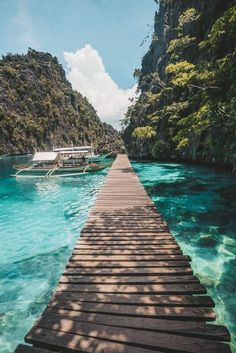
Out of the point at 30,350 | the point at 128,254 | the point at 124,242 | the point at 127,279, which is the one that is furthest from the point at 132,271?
the point at 30,350

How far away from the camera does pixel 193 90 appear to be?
26797mm

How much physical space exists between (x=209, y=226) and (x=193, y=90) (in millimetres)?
18850

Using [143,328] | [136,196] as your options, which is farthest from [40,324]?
[136,196]

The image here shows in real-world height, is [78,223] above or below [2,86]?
below

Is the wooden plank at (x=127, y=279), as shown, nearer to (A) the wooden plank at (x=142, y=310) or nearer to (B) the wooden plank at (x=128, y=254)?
(A) the wooden plank at (x=142, y=310)

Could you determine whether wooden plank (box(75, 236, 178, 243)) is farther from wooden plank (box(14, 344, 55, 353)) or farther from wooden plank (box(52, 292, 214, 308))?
wooden plank (box(14, 344, 55, 353))

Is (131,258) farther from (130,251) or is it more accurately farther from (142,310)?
(142,310)

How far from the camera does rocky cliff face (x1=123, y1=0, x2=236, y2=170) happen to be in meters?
14.4

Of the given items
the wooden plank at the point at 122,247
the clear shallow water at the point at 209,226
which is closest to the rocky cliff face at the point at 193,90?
the clear shallow water at the point at 209,226

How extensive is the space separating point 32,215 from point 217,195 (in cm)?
1228

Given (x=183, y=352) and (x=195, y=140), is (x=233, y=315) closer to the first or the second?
(x=183, y=352)

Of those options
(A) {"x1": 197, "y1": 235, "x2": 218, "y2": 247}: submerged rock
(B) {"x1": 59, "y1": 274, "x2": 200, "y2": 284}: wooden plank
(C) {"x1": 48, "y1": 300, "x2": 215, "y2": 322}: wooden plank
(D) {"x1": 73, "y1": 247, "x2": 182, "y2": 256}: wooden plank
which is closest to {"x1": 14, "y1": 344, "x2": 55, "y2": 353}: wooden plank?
(C) {"x1": 48, "y1": 300, "x2": 215, "y2": 322}: wooden plank

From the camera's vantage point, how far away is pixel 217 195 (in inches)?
688

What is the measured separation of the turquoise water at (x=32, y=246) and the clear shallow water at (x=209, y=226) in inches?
185
